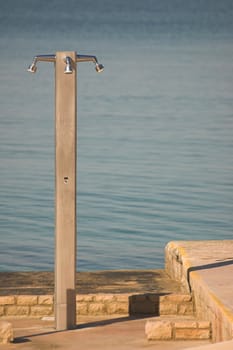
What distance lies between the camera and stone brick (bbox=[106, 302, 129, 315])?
70.6ft

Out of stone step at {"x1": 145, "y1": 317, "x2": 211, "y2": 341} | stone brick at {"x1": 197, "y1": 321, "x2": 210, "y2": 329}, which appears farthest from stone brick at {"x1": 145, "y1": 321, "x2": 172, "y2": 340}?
stone brick at {"x1": 197, "y1": 321, "x2": 210, "y2": 329}

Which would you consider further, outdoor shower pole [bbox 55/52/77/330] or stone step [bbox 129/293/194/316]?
stone step [bbox 129/293/194/316]

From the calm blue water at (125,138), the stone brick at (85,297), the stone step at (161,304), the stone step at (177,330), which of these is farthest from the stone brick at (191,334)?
the calm blue water at (125,138)

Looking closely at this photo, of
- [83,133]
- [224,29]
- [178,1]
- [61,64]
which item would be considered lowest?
[61,64]

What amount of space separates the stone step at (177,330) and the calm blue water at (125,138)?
1123 cm

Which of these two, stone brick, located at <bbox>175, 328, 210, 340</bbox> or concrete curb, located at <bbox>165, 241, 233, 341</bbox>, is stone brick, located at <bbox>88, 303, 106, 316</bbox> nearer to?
concrete curb, located at <bbox>165, 241, 233, 341</bbox>

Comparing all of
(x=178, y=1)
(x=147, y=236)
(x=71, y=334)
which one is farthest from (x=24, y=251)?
(x=178, y=1)

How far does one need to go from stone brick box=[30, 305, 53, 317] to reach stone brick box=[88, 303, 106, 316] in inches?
23.6

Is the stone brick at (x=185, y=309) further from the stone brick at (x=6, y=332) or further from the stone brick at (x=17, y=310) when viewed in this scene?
the stone brick at (x=6, y=332)

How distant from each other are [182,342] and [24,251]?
14.2 m

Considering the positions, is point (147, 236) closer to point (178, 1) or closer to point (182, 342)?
point (182, 342)

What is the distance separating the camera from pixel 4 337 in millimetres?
19188

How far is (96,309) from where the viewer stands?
21.5m

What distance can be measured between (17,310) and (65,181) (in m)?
2.55
